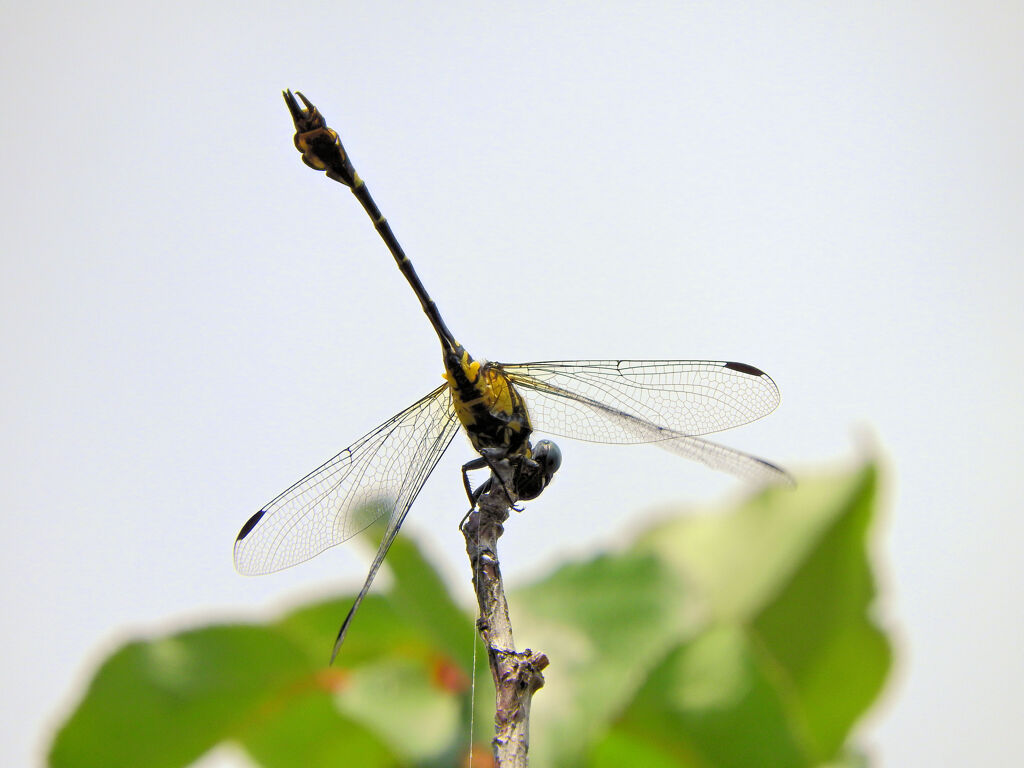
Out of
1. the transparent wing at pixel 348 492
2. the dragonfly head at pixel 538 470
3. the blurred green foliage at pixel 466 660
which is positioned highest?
the transparent wing at pixel 348 492

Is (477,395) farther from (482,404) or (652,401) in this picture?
(652,401)

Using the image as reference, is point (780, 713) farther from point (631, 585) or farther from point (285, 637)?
point (285, 637)

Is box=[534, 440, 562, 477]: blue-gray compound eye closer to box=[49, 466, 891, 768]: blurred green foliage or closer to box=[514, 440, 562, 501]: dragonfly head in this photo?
box=[514, 440, 562, 501]: dragonfly head

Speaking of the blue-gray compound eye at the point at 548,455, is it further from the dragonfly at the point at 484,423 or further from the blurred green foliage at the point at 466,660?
the blurred green foliage at the point at 466,660

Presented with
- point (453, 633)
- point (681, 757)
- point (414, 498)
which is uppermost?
point (414, 498)

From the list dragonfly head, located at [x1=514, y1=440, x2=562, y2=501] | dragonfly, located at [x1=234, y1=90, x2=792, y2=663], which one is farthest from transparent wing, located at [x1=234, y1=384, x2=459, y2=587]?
dragonfly head, located at [x1=514, y1=440, x2=562, y2=501]

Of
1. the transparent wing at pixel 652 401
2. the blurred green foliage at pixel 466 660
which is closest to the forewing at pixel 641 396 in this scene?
the transparent wing at pixel 652 401

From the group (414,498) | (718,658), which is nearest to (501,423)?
(414,498)
